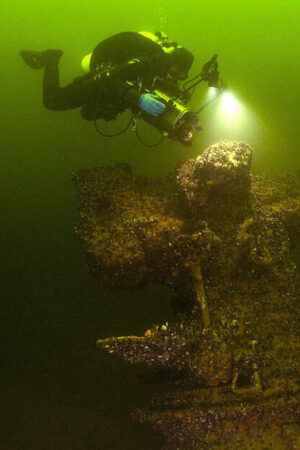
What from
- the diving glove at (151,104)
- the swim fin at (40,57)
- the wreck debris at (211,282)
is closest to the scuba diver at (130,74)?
the diving glove at (151,104)

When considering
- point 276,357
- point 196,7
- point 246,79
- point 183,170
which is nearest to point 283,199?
point 183,170

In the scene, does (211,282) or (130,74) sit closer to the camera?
(211,282)

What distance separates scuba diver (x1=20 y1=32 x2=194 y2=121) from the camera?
3.32 m

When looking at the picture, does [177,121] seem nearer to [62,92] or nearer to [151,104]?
[151,104]

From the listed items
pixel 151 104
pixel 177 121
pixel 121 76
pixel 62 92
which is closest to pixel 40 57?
pixel 62 92

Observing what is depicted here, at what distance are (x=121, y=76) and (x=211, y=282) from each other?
2.53 metres

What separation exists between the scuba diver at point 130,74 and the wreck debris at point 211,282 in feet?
2.51

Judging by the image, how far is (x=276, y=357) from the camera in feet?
8.46

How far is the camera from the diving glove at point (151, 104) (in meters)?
3.08

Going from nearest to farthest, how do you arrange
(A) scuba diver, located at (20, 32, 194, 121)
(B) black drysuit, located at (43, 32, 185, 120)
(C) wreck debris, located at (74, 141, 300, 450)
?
1. (C) wreck debris, located at (74, 141, 300, 450)
2. (A) scuba diver, located at (20, 32, 194, 121)
3. (B) black drysuit, located at (43, 32, 185, 120)

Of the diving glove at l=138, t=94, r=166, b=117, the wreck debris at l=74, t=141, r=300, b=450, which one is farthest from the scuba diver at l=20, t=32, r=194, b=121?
the wreck debris at l=74, t=141, r=300, b=450

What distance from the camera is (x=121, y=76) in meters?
3.54

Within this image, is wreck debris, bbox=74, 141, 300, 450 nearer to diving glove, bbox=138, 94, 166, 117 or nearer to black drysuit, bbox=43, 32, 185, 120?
diving glove, bbox=138, 94, 166, 117

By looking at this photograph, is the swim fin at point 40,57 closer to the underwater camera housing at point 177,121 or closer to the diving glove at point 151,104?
the diving glove at point 151,104
